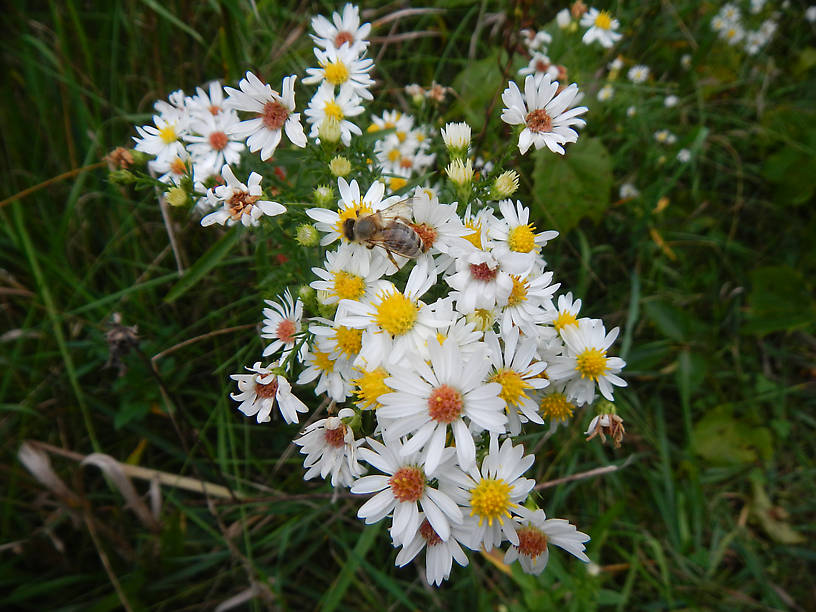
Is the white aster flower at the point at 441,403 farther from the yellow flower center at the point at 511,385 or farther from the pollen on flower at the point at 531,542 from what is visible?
the pollen on flower at the point at 531,542

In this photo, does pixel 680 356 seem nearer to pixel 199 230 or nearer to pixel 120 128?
pixel 199 230

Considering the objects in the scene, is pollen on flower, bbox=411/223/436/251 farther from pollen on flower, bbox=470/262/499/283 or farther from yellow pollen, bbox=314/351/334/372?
yellow pollen, bbox=314/351/334/372

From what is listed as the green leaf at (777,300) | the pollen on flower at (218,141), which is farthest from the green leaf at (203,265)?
the green leaf at (777,300)

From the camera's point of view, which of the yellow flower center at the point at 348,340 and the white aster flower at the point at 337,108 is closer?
the yellow flower center at the point at 348,340

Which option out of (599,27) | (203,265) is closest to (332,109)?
(203,265)

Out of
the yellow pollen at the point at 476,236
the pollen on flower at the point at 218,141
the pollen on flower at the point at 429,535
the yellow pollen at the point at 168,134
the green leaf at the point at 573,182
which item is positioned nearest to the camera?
the pollen on flower at the point at 429,535

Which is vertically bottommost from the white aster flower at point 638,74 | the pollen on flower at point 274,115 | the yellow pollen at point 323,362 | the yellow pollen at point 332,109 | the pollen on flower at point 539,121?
the yellow pollen at point 323,362

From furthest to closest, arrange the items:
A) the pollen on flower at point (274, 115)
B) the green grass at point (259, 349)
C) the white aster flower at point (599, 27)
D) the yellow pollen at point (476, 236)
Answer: the white aster flower at point (599, 27)
the green grass at point (259, 349)
the pollen on flower at point (274, 115)
the yellow pollen at point (476, 236)

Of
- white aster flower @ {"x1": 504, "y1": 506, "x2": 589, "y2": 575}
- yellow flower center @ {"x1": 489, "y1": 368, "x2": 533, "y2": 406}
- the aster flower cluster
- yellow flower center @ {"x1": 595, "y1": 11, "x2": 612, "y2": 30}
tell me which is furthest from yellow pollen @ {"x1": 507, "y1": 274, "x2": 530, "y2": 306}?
yellow flower center @ {"x1": 595, "y1": 11, "x2": 612, "y2": 30}
